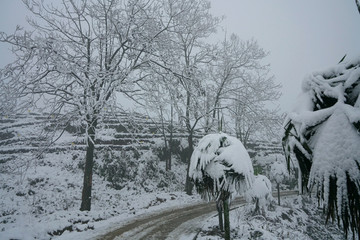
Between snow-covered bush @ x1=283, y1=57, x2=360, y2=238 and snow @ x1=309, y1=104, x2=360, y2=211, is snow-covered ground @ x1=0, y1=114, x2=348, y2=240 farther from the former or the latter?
snow @ x1=309, y1=104, x2=360, y2=211

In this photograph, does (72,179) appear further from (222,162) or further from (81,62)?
(222,162)

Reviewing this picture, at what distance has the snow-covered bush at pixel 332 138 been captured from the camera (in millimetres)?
1746

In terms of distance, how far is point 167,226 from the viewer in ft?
31.4

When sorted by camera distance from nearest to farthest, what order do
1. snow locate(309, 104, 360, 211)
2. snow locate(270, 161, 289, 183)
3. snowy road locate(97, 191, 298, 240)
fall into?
snow locate(309, 104, 360, 211)
snowy road locate(97, 191, 298, 240)
snow locate(270, 161, 289, 183)

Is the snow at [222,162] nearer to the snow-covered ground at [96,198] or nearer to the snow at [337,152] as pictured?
the snow-covered ground at [96,198]

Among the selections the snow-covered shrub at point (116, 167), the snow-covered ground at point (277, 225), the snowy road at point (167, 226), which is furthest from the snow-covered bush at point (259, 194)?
the snow-covered shrub at point (116, 167)

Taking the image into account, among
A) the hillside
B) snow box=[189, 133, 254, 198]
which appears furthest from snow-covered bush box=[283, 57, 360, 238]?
the hillside

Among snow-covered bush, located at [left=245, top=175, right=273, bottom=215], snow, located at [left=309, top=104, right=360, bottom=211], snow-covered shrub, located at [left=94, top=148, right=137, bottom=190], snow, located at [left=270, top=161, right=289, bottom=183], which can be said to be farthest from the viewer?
snow, located at [left=270, top=161, right=289, bottom=183]

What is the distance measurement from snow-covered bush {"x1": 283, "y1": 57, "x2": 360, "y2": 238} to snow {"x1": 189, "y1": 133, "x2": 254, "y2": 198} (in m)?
3.29

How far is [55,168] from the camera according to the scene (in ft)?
52.9

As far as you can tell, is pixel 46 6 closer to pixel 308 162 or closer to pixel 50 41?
pixel 50 41

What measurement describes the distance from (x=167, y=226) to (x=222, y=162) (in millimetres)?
5573

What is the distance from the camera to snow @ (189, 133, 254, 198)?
5.62 m

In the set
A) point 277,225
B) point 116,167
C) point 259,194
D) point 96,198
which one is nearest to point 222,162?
point 259,194
